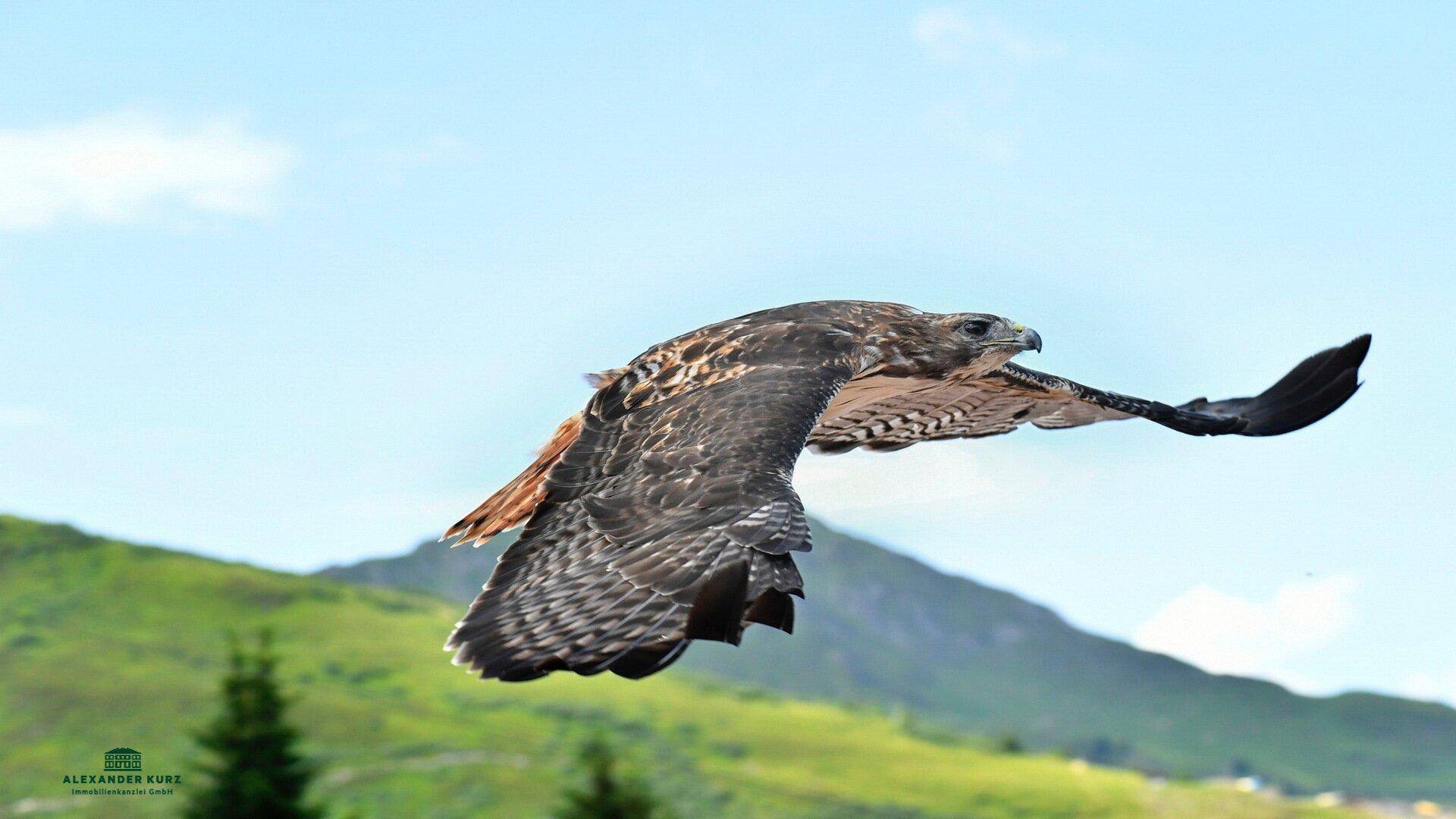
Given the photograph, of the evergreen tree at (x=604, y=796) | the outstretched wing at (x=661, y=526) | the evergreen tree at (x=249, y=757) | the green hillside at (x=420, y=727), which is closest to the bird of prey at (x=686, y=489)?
the outstretched wing at (x=661, y=526)

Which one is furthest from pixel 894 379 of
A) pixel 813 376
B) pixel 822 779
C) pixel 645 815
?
pixel 822 779

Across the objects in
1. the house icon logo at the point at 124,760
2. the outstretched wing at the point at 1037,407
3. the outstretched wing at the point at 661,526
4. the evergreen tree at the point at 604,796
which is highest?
the outstretched wing at the point at 1037,407

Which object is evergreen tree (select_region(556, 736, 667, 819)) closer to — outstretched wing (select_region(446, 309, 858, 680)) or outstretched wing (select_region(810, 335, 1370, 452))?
outstretched wing (select_region(810, 335, 1370, 452))

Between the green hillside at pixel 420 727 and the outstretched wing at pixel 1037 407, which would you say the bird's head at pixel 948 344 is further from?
the green hillside at pixel 420 727

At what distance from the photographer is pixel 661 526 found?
26.0 feet

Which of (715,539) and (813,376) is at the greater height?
(813,376)

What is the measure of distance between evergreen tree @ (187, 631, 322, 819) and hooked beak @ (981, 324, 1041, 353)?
25.1 meters

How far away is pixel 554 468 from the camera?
341 inches

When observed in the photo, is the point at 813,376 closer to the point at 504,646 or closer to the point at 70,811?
the point at 504,646

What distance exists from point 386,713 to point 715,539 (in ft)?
340

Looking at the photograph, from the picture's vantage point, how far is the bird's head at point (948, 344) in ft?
37.0

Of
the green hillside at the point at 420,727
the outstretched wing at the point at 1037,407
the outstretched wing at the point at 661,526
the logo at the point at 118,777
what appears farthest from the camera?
the green hillside at the point at 420,727

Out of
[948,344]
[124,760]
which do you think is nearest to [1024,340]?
[948,344]

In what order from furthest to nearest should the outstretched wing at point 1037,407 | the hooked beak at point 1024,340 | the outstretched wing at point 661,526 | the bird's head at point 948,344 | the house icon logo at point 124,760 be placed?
the house icon logo at point 124,760 → the outstretched wing at point 1037,407 → the hooked beak at point 1024,340 → the bird's head at point 948,344 → the outstretched wing at point 661,526
